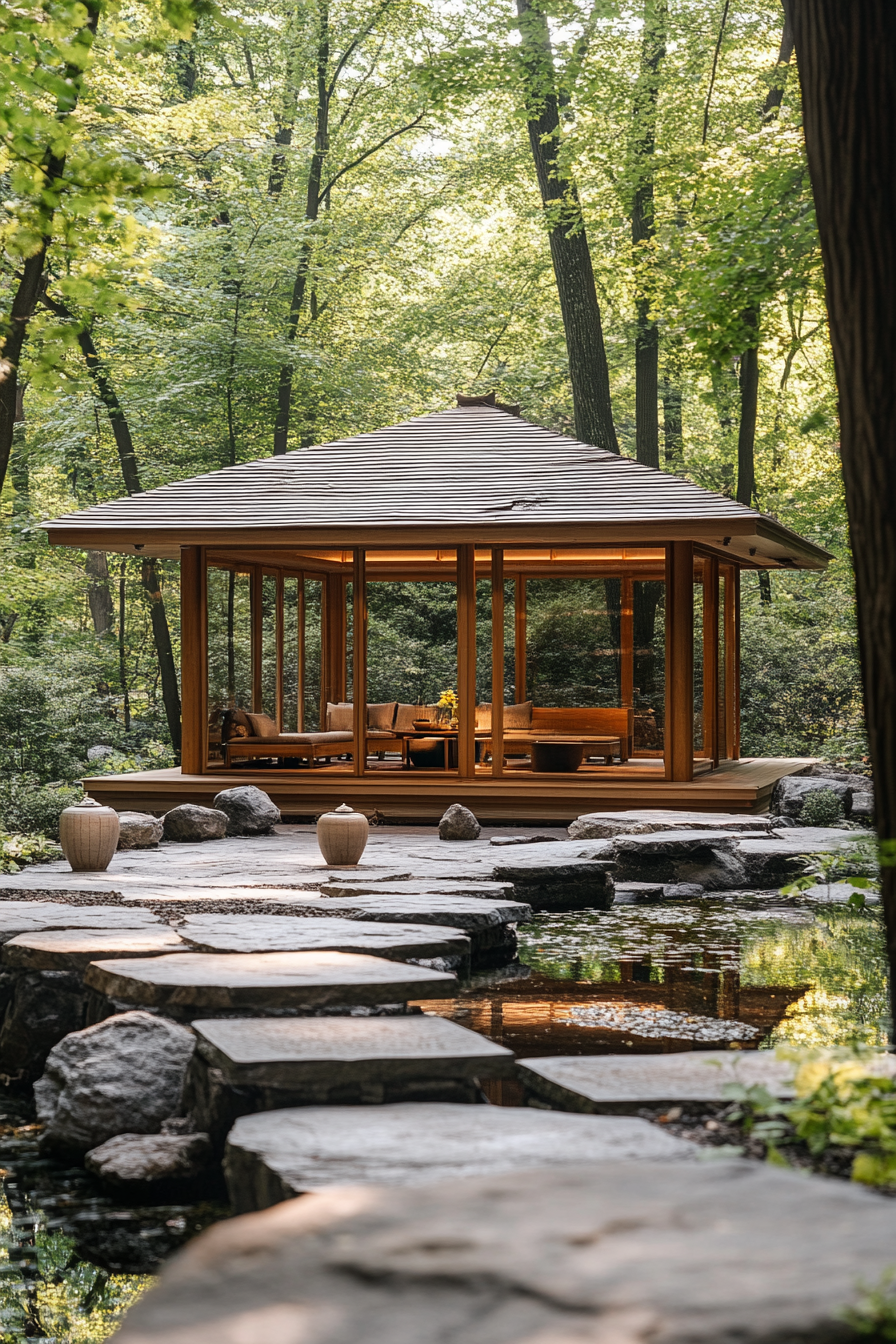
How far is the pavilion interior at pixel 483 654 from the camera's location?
13.6 meters

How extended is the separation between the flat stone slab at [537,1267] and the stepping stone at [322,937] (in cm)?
347

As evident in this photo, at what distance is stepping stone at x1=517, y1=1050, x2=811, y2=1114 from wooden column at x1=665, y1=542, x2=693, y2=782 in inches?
359

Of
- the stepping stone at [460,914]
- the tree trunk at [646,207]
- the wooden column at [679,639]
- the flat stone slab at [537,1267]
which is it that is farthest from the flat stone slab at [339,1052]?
the tree trunk at [646,207]

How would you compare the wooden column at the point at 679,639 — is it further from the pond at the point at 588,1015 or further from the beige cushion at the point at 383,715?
the pond at the point at 588,1015

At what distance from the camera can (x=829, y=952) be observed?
7672 mm

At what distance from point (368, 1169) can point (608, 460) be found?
12267mm

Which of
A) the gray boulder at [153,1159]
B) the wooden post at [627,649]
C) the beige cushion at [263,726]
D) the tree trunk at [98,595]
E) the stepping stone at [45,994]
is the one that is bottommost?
the gray boulder at [153,1159]

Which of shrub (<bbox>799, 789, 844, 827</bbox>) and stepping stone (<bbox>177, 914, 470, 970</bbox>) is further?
shrub (<bbox>799, 789, 844, 827</bbox>)

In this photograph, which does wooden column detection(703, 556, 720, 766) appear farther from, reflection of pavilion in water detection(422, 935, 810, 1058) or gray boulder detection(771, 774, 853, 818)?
reflection of pavilion in water detection(422, 935, 810, 1058)

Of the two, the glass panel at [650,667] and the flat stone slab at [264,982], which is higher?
the glass panel at [650,667]

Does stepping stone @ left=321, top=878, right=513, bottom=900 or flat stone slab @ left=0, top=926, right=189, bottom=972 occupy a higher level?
flat stone slab @ left=0, top=926, right=189, bottom=972

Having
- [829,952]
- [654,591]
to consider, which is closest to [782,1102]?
[829,952]

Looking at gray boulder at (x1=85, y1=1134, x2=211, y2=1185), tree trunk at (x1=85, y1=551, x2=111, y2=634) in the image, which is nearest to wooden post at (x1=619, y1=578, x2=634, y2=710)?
gray boulder at (x1=85, y1=1134, x2=211, y2=1185)

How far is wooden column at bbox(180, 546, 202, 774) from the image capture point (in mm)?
14000
